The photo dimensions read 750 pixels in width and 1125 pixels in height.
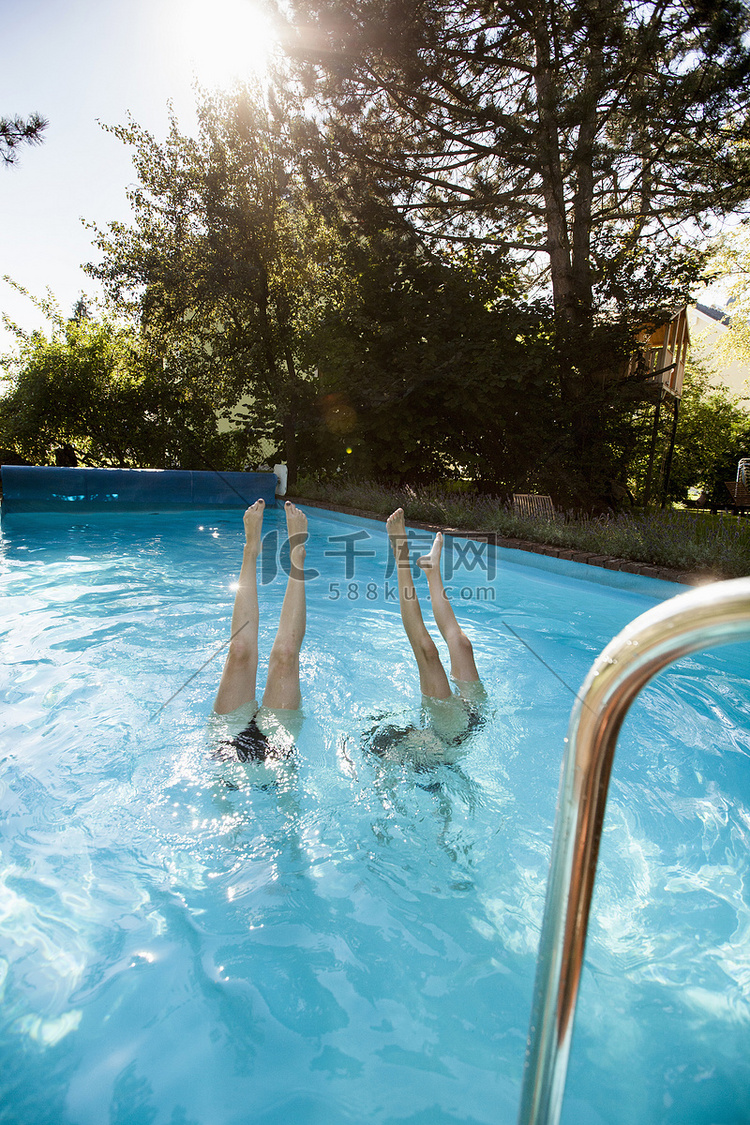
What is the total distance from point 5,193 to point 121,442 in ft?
24.6

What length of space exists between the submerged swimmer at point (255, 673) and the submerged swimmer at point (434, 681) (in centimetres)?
48

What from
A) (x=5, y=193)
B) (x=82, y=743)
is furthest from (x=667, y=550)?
(x=5, y=193)

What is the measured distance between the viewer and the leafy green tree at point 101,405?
1268 cm

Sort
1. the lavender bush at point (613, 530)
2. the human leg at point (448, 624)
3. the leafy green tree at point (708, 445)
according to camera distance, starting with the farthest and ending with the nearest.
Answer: the leafy green tree at point (708, 445), the lavender bush at point (613, 530), the human leg at point (448, 624)

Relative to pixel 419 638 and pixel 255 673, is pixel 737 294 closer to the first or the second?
pixel 419 638

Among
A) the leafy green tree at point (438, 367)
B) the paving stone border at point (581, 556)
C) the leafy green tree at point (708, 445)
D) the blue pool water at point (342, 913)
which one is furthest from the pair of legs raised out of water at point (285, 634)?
the leafy green tree at point (708, 445)

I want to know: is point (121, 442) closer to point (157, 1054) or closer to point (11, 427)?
point (11, 427)

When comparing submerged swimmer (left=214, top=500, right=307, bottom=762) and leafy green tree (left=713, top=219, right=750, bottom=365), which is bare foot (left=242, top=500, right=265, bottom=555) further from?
leafy green tree (left=713, top=219, right=750, bottom=365)

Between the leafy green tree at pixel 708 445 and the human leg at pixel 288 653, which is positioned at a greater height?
Answer: the leafy green tree at pixel 708 445

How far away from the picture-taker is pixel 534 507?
8742mm

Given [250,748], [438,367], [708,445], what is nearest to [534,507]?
[438,367]

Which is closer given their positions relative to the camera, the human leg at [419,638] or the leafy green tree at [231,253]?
the human leg at [419,638]

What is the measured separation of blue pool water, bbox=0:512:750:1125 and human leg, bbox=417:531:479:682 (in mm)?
352

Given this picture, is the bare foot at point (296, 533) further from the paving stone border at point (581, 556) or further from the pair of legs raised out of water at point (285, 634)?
the paving stone border at point (581, 556)
